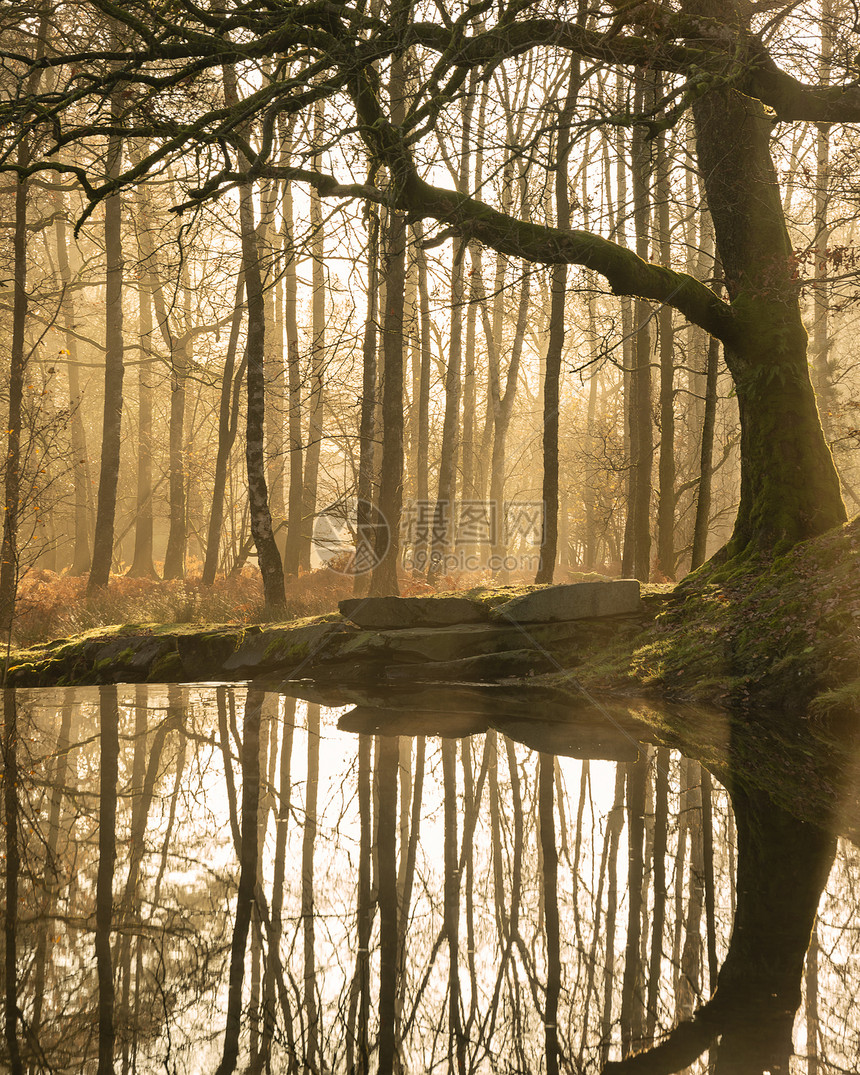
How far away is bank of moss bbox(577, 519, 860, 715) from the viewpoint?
808cm

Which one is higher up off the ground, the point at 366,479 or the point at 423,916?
the point at 366,479

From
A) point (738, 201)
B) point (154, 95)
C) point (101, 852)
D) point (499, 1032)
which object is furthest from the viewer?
point (738, 201)

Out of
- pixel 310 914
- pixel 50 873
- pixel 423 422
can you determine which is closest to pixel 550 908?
pixel 310 914

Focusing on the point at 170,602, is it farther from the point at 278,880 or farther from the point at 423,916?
the point at 423,916

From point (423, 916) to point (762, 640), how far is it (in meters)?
6.60

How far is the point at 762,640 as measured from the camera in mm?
9000

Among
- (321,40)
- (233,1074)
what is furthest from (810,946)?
(321,40)

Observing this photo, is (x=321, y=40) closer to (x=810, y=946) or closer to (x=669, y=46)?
(x=669, y=46)

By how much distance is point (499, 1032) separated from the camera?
276 centimetres

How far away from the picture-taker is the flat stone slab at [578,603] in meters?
10.8

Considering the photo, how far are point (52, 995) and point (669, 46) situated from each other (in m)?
9.96

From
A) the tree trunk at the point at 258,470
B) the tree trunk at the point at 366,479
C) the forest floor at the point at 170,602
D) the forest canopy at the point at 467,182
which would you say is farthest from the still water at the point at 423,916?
the tree trunk at the point at 366,479

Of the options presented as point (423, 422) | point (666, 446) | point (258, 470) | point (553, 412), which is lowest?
point (258, 470)

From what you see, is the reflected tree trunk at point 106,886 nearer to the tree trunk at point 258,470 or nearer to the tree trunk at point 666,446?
the tree trunk at point 258,470
